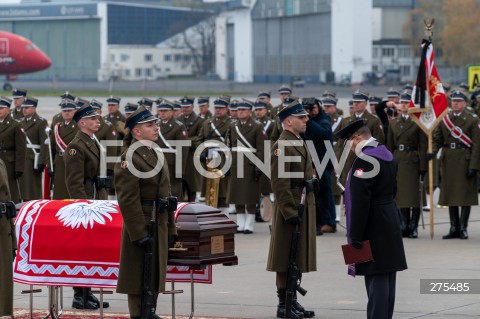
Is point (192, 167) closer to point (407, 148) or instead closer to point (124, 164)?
point (407, 148)

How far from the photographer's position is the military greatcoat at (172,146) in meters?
16.2

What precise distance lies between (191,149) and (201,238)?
8.55m

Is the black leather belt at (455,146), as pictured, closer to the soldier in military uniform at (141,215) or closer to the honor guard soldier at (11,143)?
the honor guard soldier at (11,143)

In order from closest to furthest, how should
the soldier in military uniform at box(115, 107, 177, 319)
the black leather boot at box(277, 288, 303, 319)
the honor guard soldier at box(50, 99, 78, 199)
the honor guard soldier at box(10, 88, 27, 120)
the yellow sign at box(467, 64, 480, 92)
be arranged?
the soldier in military uniform at box(115, 107, 177, 319), the black leather boot at box(277, 288, 303, 319), the honor guard soldier at box(50, 99, 78, 199), the honor guard soldier at box(10, 88, 27, 120), the yellow sign at box(467, 64, 480, 92)

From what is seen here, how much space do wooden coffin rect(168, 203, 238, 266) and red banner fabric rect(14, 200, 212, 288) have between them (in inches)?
14.5

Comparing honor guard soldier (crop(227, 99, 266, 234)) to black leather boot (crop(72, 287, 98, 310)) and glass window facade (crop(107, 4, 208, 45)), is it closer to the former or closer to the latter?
black leather boot (crop(72, 287, 98, 310))

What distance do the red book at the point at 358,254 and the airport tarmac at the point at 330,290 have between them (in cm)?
143

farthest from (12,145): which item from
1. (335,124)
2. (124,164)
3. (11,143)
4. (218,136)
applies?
(124,164)

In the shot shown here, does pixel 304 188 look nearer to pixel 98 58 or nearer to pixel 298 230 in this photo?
pixel 298 230

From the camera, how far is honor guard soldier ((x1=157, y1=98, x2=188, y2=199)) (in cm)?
1623

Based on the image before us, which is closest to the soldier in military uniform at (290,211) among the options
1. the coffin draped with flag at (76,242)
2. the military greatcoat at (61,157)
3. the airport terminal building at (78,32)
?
the coffin draped with flag at (76,242)

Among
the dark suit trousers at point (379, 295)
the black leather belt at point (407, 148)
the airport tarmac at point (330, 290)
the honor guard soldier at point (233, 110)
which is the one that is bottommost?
the airport tarmac at point (330, 290)

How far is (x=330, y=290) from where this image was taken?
36.9 ft

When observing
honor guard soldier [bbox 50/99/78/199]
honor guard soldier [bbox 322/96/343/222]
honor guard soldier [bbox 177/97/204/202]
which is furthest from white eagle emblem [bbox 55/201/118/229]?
honor guard soldier [bbox 322/96/343/222]
